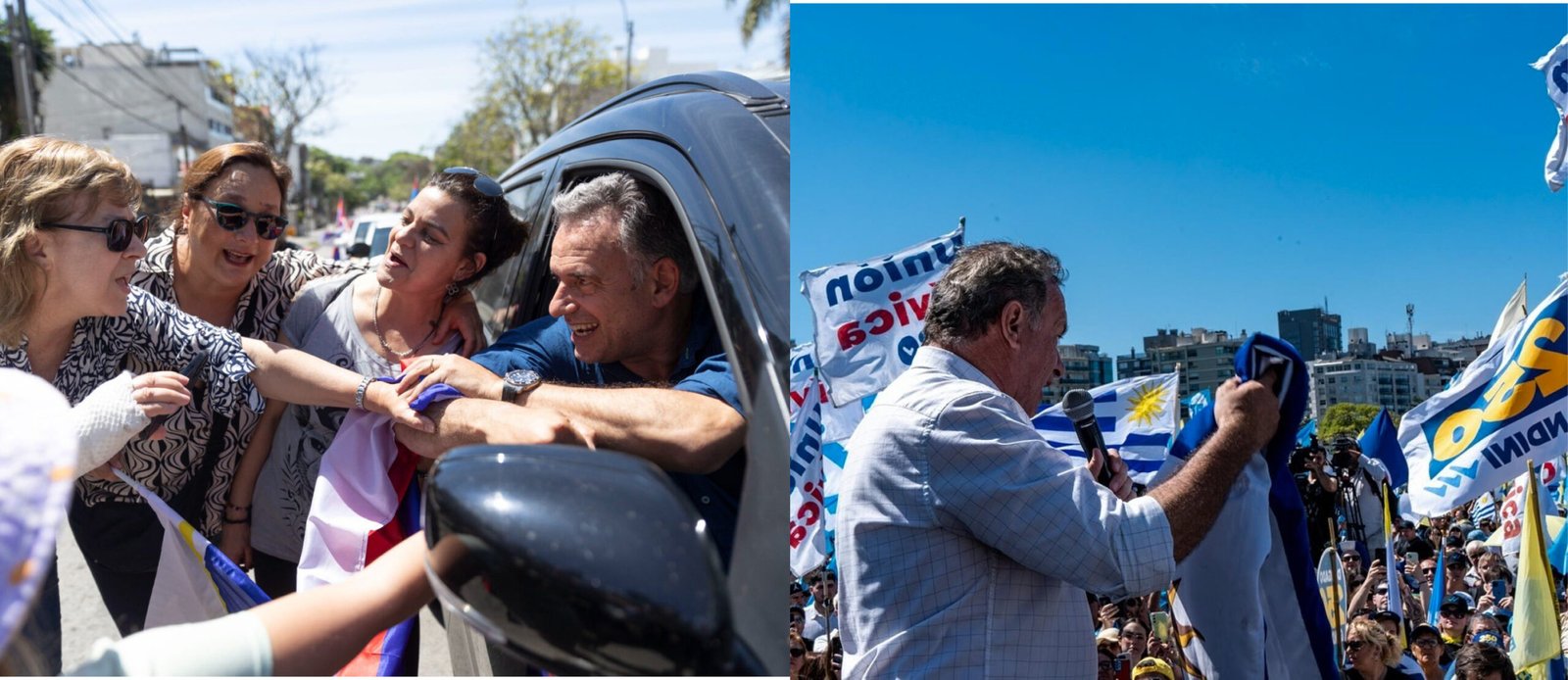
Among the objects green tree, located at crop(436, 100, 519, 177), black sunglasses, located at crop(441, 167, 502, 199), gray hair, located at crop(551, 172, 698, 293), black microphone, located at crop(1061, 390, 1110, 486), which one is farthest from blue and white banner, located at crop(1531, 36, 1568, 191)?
green tree, located at crop(436, 100, 519, 177)

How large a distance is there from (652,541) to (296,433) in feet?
3.48

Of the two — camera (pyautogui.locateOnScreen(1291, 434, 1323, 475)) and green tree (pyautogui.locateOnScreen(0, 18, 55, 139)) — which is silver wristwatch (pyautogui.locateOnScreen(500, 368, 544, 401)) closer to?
green tree (pyautogui.locateOnScreen(0, 18, 55, 139))

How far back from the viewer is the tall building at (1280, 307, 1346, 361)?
7.86 ft

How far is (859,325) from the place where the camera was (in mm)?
3129

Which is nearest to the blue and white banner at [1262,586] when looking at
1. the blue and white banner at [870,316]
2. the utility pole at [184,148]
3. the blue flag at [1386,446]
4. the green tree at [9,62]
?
the blue flag at [1386,446]

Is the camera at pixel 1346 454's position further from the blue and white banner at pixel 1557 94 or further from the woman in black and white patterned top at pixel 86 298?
the woman in black and white patterned top at pixel 86 298

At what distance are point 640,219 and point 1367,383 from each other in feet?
5.53

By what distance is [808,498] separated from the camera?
10.4 feet

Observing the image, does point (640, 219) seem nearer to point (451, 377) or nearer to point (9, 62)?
point (451, 377)

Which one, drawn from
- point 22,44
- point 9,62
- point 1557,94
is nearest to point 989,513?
point 1557,94

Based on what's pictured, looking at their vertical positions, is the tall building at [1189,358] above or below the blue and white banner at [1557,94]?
below

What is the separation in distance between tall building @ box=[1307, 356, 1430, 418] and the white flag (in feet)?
0.54

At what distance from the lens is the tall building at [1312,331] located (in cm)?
240

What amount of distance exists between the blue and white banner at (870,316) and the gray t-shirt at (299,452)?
3.61 feet
